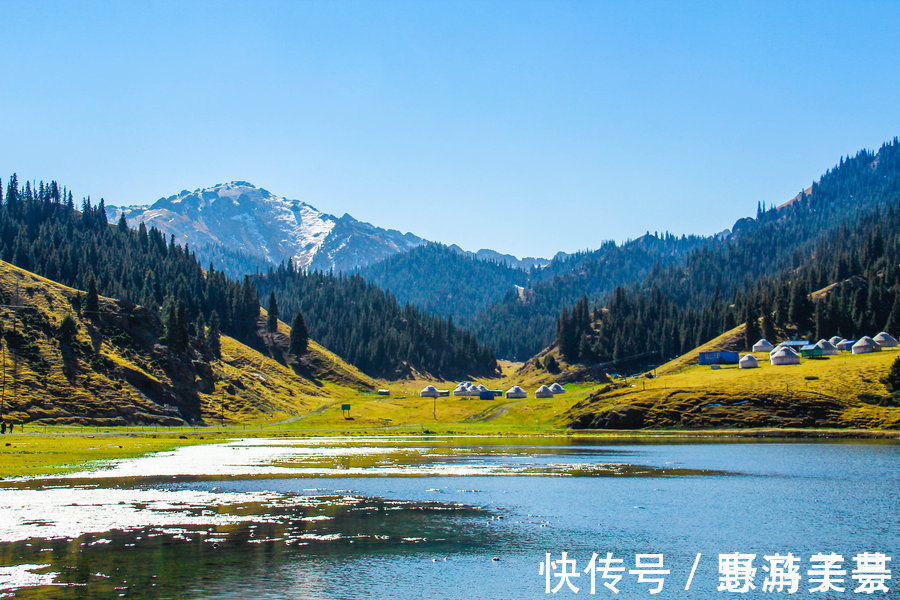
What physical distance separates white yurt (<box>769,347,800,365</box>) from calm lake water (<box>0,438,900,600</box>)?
364 ft

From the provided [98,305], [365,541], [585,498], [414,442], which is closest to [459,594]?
[365,541]

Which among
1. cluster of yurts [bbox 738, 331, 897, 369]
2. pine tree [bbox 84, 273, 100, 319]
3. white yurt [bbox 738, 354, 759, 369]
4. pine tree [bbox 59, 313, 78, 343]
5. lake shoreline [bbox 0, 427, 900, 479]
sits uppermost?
pine tree [bbox 84, 273, 100, 319]

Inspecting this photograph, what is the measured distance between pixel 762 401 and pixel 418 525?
11640cm

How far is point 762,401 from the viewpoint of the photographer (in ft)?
473

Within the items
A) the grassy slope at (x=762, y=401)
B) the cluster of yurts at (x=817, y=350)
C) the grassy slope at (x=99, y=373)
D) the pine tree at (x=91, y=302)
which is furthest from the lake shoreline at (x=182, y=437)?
the cluster of yurts at (x=817, y=350)

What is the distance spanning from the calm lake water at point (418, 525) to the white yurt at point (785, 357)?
111076mm

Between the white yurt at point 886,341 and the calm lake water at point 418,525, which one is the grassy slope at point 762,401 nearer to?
the white yurt at point 886,341

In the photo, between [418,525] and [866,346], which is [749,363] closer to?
[866,346]

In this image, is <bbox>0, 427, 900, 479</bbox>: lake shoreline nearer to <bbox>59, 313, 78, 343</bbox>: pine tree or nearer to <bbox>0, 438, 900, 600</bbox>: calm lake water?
<bbox>0, 438, 900, 600</bbox>: calm lake water

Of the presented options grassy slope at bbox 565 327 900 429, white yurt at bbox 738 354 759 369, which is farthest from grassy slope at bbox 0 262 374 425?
white yurt at bbox 738 354 759 369

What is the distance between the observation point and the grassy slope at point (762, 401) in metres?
135

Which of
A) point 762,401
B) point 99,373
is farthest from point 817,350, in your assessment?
point 99,373

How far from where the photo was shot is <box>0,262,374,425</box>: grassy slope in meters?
137

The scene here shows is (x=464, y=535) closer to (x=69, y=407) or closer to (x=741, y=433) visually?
(x=741, y=433)
